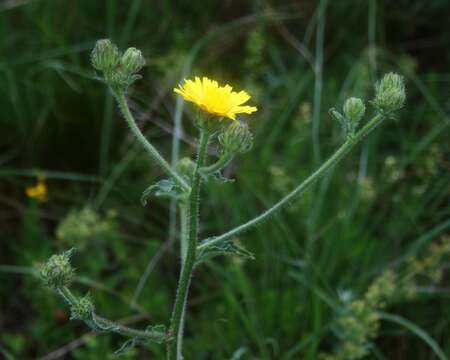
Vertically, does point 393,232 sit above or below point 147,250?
below

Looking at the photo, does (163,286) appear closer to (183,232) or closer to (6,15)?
(183,232)

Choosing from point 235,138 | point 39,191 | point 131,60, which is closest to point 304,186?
point 235,138

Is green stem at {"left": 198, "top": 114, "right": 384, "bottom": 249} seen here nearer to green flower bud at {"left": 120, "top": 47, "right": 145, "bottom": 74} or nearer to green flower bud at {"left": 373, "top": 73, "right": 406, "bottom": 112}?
green flower bud at {"left": 373, "top": 73, "right": 406, "bottom": 112}

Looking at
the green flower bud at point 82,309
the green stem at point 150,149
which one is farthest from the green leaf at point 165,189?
the green flower bud at point 82,309

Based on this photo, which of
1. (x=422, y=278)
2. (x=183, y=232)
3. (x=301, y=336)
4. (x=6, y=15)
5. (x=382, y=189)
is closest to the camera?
(x=183, y=232)

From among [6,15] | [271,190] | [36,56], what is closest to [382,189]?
[271,190]

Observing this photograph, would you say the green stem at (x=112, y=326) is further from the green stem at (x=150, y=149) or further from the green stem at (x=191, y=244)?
the green stem at (x=150, y=149)
